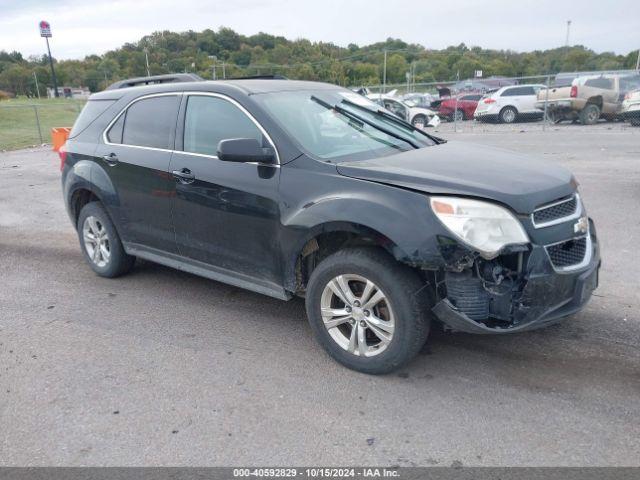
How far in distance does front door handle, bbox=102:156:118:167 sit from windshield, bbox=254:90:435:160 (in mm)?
1641

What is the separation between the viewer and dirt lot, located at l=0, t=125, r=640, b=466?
112 inches

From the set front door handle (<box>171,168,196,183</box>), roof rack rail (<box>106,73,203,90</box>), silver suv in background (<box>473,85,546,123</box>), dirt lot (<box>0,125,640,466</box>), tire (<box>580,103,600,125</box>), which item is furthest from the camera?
silver suv in background (<box>473,85,546,123</box>)

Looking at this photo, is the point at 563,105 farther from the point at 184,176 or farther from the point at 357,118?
the point at 184,176

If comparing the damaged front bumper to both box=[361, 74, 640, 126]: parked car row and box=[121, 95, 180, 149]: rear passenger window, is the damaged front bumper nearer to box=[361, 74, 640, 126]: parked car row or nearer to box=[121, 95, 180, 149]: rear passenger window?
box=[121, 95, 180, 149]: rear passenger window

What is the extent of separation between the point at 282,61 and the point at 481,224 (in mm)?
47840

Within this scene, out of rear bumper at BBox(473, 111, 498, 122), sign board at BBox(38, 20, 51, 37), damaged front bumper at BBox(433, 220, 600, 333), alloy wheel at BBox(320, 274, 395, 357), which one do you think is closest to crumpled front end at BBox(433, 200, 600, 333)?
damaged front bumper at BBox(433, 220, 600, 333)

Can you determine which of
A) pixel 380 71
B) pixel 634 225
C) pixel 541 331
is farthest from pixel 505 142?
pixel 380 71

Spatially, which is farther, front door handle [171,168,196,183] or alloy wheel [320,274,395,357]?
front door handle [171,168,196,183]

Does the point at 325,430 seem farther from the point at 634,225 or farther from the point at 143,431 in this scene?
the point at 634,225

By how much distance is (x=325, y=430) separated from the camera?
302 centimetres

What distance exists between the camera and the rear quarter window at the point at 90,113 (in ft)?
17.5

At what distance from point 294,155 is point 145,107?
6.13 ft

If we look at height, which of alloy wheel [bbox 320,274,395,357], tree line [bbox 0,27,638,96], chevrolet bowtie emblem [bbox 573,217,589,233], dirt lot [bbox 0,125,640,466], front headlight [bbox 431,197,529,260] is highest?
tree line [bbox 0,27,638,96]

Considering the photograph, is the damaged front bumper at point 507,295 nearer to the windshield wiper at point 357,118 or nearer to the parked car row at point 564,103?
the windshield wiper at point 357,118
